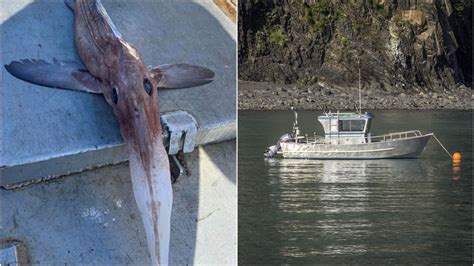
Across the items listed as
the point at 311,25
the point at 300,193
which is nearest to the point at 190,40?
the point at 300,193

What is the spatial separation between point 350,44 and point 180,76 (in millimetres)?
27840

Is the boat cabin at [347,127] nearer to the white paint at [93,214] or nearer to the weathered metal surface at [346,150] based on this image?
the weathered metal surface at [346,150]

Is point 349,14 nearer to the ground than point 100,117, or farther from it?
farther from it

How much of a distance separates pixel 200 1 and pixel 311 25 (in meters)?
27.6

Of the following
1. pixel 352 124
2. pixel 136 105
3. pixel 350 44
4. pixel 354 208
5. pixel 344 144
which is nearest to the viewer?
pixel 136 105

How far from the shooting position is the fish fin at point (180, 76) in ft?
5.06

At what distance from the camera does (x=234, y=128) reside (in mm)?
1649

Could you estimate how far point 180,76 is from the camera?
5.19 feet

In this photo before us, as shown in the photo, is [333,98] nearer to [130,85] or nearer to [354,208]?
[354,208]

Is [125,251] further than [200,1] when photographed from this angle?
No

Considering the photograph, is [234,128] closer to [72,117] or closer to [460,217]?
[72,117]

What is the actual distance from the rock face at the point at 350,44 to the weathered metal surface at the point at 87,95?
25.6 m

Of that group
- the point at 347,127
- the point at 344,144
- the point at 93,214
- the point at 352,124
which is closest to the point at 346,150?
the point at 344,144

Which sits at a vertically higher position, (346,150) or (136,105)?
(136,105)
